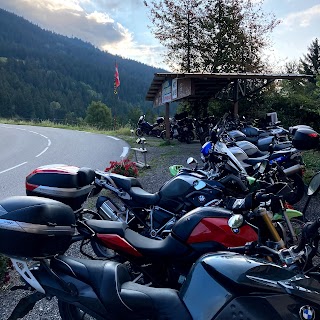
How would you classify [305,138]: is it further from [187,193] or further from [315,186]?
[315,186]

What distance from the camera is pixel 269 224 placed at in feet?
7.72

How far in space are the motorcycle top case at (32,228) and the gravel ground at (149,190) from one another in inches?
44.8

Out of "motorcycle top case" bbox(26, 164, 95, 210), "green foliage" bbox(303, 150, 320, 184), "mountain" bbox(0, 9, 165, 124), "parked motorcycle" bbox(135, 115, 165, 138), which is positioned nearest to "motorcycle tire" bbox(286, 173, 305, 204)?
"green foliage" bbox(303, 150, 320, 184)

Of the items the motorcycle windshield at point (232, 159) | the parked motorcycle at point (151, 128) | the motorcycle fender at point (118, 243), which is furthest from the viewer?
the parked motorcycle at point (151, 128)

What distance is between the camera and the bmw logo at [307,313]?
162 cm

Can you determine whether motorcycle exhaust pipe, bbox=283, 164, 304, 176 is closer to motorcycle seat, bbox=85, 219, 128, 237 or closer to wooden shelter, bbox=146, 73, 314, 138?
motorcycle seat, bbox=85, 219, 128, 237

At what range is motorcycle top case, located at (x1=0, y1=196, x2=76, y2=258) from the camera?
6.91 feet

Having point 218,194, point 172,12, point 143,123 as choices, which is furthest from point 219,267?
point 172,12

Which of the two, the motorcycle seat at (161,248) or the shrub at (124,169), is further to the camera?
the shrub at (124,169)

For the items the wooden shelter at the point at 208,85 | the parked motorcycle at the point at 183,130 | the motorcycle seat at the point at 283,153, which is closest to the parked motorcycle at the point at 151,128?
the wooden shelter at the point at 208,85

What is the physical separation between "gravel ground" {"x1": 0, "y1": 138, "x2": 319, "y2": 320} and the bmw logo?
84.7 inches

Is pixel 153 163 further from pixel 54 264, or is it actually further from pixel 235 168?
pixel 54 264

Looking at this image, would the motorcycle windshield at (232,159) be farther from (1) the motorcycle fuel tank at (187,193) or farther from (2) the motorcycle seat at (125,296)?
(2) the motorcycle seat at (125,296)

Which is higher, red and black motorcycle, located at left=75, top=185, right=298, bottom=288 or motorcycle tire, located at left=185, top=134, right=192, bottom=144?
Answer: red and black motorcycle, located at left=75, top=185, right=298, bottom=288
